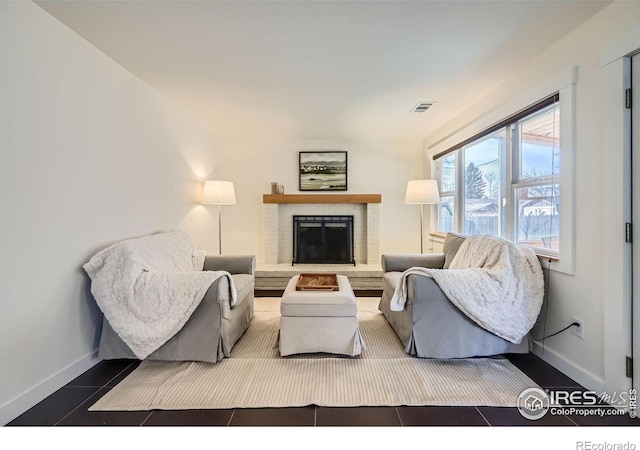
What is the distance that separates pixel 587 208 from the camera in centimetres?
192

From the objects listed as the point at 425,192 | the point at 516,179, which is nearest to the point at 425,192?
the point at 425,192

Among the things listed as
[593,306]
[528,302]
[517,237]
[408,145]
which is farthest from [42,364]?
[408,145]

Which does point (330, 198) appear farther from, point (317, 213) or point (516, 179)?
point (516, 179)

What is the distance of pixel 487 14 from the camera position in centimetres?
185

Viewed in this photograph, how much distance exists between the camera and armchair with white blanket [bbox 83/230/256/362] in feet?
6.85

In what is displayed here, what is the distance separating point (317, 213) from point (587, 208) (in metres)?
3.44

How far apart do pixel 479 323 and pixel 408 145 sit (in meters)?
3.57

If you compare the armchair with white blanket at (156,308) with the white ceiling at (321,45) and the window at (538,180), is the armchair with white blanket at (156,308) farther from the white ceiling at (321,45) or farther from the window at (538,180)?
the window at (538,180)

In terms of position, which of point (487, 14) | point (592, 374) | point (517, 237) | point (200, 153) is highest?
point (487, 14)

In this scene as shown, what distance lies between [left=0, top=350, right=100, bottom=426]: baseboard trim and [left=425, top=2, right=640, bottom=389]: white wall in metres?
3.18

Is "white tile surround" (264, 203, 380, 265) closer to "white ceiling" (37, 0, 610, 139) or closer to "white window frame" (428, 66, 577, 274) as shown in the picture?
"white ceiling" (37, 0, 610, 139)

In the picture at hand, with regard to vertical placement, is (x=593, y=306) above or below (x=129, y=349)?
above

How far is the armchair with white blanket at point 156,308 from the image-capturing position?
2.09 m
